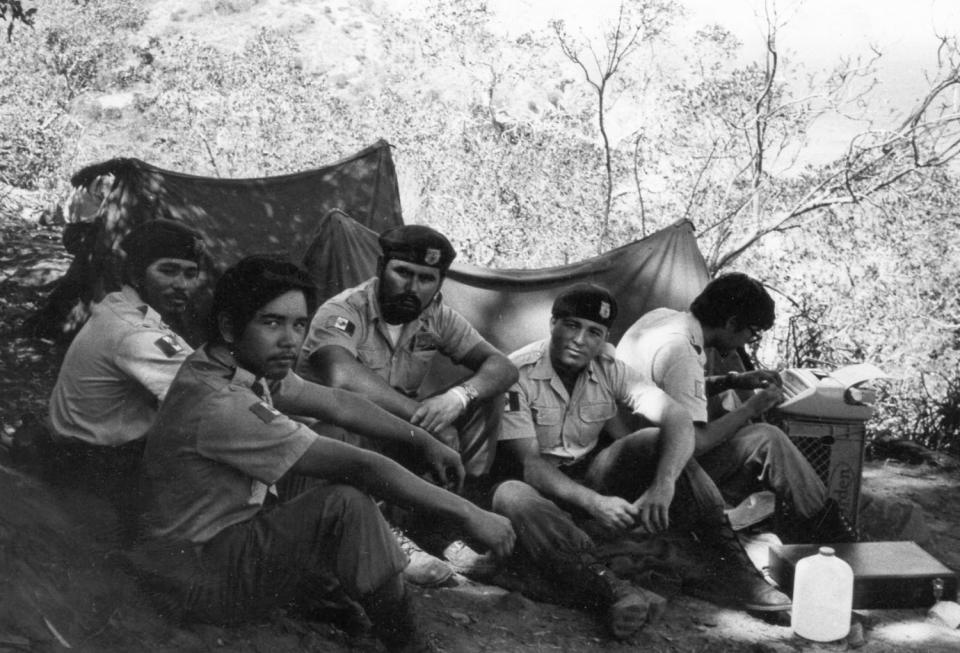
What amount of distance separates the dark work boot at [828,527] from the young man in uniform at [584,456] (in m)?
0.56

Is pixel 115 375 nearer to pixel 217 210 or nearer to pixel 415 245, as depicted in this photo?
pixel 415 245

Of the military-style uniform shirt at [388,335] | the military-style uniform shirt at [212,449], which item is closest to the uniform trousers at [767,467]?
the military-style uniform shirt at [388,335]

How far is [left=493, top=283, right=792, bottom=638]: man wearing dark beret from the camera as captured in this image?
9.25ft

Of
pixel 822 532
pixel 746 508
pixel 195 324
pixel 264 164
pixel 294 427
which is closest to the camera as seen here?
pixel 294 427

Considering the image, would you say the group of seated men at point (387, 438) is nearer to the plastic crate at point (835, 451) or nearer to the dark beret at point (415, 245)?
the dark beret at point (415, 245)

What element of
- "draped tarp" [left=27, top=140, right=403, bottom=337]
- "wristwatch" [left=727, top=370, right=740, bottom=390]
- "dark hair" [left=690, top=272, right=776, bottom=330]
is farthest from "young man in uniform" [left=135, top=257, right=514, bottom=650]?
"draped tarp" [left=27, top=140, right=403, bottom=337]

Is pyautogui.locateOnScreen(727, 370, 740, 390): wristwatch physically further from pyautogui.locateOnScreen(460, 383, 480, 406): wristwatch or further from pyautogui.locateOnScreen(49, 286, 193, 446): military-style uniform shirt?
pyautogui.locateOnScreen(49, 286, 193, 446): military-style uniform shirt

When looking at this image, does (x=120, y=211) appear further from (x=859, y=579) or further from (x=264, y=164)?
(x=264, y=164)

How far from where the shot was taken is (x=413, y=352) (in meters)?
3.36

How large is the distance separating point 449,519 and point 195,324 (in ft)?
Result: 8.13

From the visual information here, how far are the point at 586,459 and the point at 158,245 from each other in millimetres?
1439

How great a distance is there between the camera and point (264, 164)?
9.34 metres

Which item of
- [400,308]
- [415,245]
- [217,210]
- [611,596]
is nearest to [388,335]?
[400,308]

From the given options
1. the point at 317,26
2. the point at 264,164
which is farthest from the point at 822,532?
the point at 317,26
